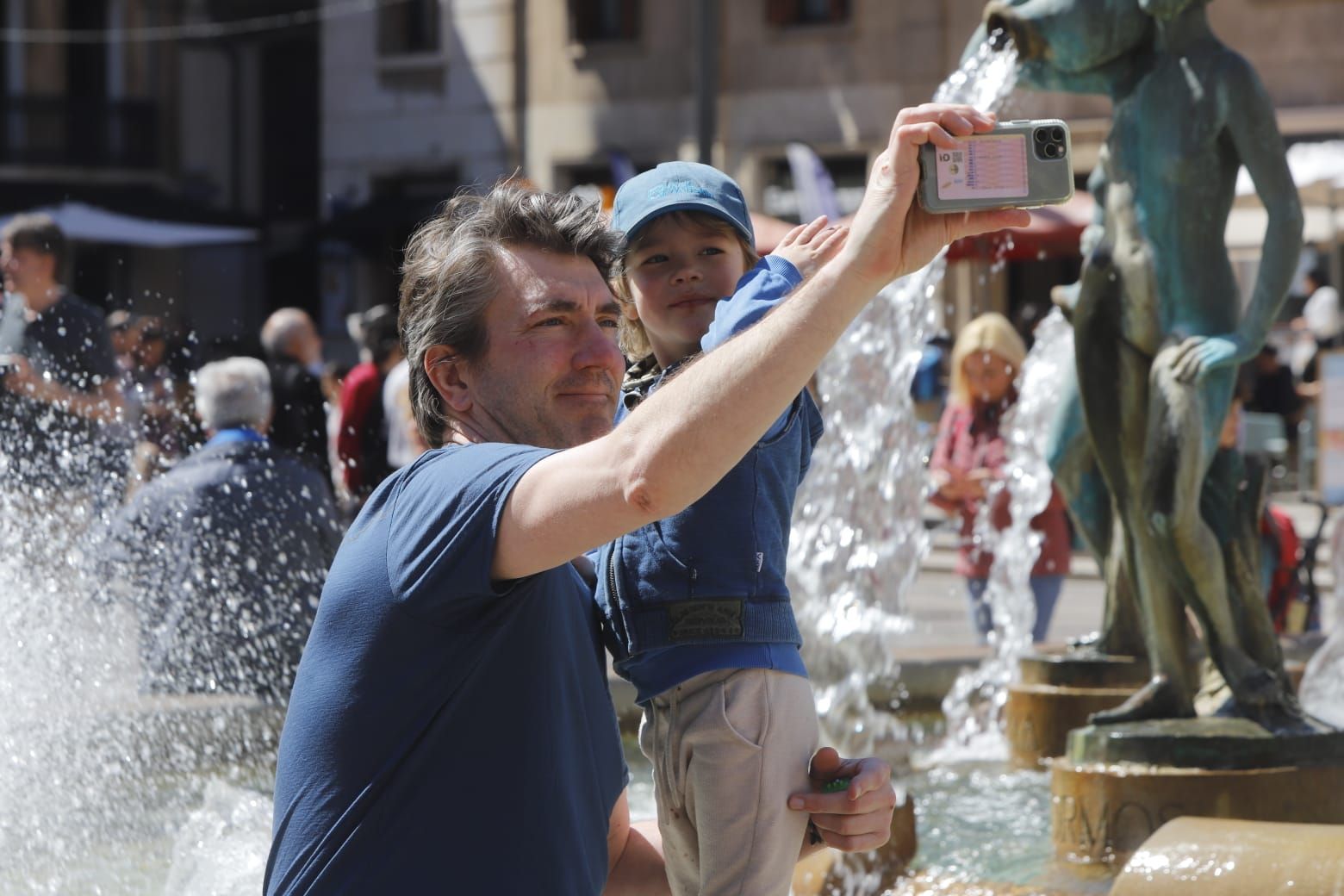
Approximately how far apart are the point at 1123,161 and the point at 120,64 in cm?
2871

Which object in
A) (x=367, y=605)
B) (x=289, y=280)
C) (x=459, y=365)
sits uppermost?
(x=459, y=365)

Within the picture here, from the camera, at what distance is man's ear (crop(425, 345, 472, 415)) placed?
7.02 feet

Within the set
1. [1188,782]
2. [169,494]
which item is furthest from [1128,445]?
[169,494]

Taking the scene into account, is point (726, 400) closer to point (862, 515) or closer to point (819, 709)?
point (819, 709)

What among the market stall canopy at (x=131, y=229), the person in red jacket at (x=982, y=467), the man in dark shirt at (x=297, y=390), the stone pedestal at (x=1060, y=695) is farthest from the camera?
the market stall canopy at (x=131, y=229)

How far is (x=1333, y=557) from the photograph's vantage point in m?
8.05

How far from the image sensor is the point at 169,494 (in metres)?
6.30

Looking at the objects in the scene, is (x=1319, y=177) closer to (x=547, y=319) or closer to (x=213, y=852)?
(x=213, y=852)

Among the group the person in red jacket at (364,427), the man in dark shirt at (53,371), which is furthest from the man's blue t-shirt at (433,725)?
the person in red jacket at (364,427)

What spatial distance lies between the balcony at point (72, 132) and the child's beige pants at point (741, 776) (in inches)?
1178

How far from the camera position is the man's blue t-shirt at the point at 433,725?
192cm

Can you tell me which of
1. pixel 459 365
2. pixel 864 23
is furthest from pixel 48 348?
pixel 864 23

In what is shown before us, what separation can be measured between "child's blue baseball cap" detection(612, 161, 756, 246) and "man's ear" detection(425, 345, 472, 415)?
880 mm

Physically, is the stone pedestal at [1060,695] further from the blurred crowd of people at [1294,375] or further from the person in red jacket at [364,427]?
the blurred crowd of people at [1294,375]
